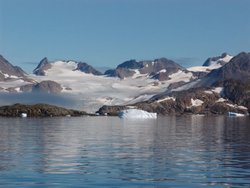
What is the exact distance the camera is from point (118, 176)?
43.7m

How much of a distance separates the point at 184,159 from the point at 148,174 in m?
11.8

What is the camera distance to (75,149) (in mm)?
67000

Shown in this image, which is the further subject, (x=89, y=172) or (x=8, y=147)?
(x=8, y=147)

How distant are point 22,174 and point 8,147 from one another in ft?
82.8

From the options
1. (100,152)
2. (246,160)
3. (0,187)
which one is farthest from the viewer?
(100,152)

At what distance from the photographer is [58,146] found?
71688 millimetres

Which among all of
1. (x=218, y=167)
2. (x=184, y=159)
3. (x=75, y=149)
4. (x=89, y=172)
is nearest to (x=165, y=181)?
(x=89, y=172)

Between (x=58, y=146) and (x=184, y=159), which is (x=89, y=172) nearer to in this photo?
(x=184, y=159)

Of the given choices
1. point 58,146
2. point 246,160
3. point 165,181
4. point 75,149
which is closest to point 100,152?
point 75,149

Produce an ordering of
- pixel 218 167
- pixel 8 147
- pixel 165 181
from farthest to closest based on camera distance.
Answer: pixel 8 147 → pixel 218 167 → pixel 165 181

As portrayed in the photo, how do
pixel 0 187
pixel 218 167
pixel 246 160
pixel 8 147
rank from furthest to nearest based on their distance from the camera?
pixel 8 147
pixel 246 160
pixel 218 167
pixel 0 187

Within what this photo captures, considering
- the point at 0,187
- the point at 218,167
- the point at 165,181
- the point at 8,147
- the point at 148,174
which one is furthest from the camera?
the point at 8,147

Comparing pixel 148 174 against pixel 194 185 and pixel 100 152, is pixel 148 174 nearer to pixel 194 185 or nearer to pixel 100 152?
pixel 194 185

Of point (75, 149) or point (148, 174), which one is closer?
point (148, 174)
